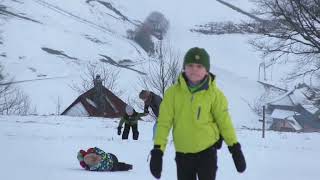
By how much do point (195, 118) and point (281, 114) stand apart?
232 feet

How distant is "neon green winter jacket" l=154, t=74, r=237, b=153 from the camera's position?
4.79 meters

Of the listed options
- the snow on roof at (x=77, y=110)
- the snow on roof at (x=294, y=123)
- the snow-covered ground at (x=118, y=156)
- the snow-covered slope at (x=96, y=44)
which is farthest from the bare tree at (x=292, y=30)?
the snow on roof at (x=294, y=123)

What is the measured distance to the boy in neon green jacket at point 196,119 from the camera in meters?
4.79

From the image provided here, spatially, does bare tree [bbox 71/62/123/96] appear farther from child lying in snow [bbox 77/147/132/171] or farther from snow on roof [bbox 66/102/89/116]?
child lying in snow [bbox 77/147/132/171]

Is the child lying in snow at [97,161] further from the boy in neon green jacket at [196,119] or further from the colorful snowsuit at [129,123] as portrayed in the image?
the colorful snowsuit at [129,123]

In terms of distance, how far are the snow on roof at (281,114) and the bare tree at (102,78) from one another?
20978 millimetres

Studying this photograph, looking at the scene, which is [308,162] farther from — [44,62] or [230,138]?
[44,62]

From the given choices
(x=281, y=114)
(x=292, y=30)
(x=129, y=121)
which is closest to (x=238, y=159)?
(x=129, y=121)

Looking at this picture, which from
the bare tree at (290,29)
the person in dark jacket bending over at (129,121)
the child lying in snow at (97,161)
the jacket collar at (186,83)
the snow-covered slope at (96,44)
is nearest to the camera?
the jacket collar at (186,83)

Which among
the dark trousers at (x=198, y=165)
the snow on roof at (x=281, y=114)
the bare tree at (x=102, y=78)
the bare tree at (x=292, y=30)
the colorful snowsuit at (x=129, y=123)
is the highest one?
the bare tree at (x=102, y=78)

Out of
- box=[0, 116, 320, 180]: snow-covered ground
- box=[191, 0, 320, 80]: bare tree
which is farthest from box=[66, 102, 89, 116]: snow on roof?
box=[191, 0, 320, 80]: bare tree

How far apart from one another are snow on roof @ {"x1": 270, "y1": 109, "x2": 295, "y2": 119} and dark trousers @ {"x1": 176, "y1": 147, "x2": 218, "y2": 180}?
228 ft

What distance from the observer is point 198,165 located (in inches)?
191

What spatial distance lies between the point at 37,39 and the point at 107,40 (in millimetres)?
13063
